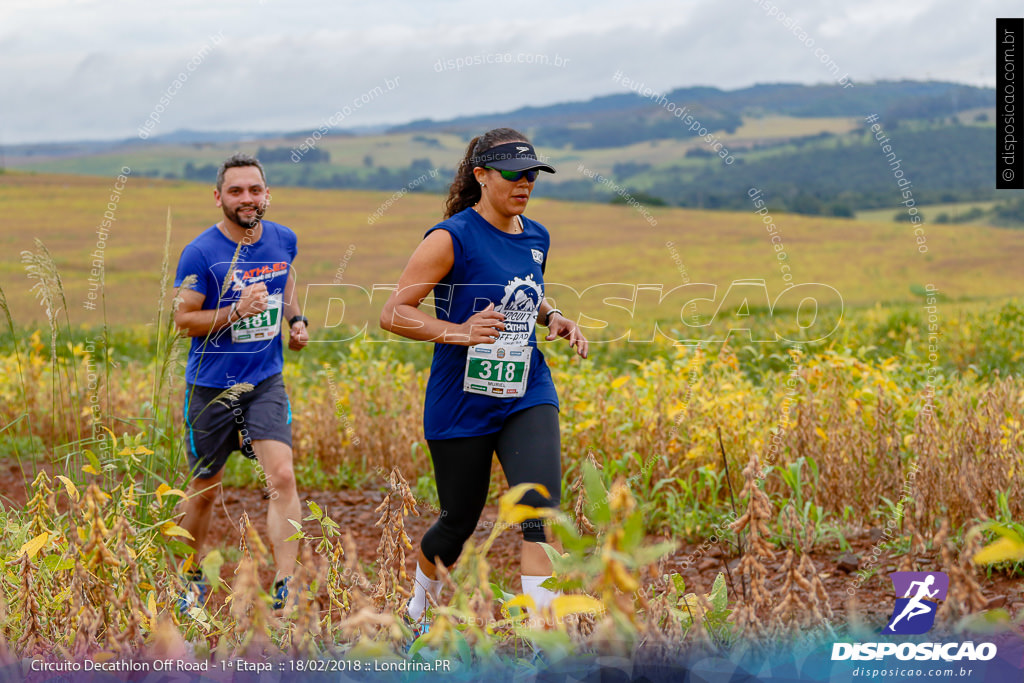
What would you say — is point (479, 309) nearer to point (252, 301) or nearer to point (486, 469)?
point (486, 469)

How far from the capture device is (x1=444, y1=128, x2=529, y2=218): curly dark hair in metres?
3.46

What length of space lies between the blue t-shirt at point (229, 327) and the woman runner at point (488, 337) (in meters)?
1.11

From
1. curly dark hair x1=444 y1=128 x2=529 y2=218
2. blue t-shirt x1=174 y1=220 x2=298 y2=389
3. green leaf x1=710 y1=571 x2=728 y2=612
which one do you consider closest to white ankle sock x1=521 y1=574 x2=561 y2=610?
green leaf x1=710 y1=571 x2=728 y2=612

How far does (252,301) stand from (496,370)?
1.37m

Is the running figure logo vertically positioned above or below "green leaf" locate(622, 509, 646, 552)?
below

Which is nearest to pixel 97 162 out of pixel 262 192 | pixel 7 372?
pixel 7 372

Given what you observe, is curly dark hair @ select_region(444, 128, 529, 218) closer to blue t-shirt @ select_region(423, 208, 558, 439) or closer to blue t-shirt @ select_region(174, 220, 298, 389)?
blue t-shirt @ select_region(423, 208, 558, 439)

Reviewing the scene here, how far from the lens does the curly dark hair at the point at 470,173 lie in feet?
11.4

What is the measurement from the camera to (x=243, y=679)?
69.4 inches

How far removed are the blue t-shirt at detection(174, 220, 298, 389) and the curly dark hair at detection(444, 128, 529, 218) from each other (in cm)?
106

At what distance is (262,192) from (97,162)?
53949 millimetres

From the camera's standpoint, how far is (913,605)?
1727 mm

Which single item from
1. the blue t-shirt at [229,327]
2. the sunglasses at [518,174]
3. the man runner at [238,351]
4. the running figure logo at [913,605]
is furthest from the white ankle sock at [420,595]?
the running figure logo at [913,605]

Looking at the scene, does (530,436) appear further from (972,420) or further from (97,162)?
(97,162)
